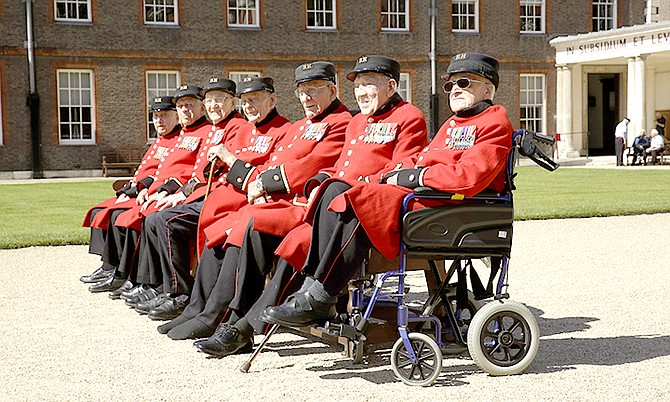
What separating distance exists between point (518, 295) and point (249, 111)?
228 cm

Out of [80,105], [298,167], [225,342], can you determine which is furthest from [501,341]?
[80,105]

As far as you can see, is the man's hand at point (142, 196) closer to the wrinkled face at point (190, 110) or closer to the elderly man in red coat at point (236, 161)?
the wrinkled face at point (190, 110)

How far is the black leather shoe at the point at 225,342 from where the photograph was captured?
5109 millimetres

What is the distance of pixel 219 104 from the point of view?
22.9 feet

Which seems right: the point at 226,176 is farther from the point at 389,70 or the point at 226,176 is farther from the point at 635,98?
the point at 635,98

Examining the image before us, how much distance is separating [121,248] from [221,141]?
1.37 meters

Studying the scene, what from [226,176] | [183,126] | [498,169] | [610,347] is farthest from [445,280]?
[183,126]

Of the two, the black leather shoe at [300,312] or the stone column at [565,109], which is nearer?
the black leather shoe at [300,312]

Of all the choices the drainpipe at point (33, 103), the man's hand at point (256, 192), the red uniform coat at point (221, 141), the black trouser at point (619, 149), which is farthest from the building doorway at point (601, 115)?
the man's hand at point (256, 192)

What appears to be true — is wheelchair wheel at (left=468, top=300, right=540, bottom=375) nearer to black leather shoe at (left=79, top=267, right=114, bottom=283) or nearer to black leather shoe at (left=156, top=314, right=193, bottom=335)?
black leather shoe at (left=156, top=314, right=193, bottom=335)

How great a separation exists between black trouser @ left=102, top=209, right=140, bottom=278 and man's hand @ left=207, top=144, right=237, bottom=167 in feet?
4.04

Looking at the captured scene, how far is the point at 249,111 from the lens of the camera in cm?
647

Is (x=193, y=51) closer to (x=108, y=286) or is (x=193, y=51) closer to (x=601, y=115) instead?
(x=601, y=115)

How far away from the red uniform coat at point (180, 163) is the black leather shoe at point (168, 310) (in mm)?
992
